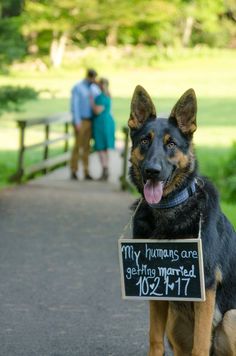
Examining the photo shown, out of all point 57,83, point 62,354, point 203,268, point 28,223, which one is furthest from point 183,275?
point 57,83

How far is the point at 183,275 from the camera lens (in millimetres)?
6293

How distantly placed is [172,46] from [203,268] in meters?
74.7

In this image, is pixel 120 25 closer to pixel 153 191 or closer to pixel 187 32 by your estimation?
pixel 187 32

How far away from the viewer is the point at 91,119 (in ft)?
68.8

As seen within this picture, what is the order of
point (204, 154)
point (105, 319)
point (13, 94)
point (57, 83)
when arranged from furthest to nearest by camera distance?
1. point (57, 83)
2. point (204, 154)
3. point (13, 94)
4. point (105, 319)

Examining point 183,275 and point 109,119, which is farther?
point 109,119

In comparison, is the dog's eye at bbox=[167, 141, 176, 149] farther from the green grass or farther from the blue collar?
the green grass

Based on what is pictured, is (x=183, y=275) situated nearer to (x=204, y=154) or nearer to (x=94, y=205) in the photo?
(x=94, y=205)

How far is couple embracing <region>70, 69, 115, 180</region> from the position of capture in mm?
20391

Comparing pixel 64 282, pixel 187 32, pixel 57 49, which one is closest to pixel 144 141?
pixel 64 282

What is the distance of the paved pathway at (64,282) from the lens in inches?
302

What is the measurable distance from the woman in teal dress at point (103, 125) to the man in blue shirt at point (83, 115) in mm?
118

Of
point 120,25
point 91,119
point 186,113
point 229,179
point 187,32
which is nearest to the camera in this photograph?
point 186,113

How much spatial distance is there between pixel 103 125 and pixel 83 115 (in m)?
0.44
